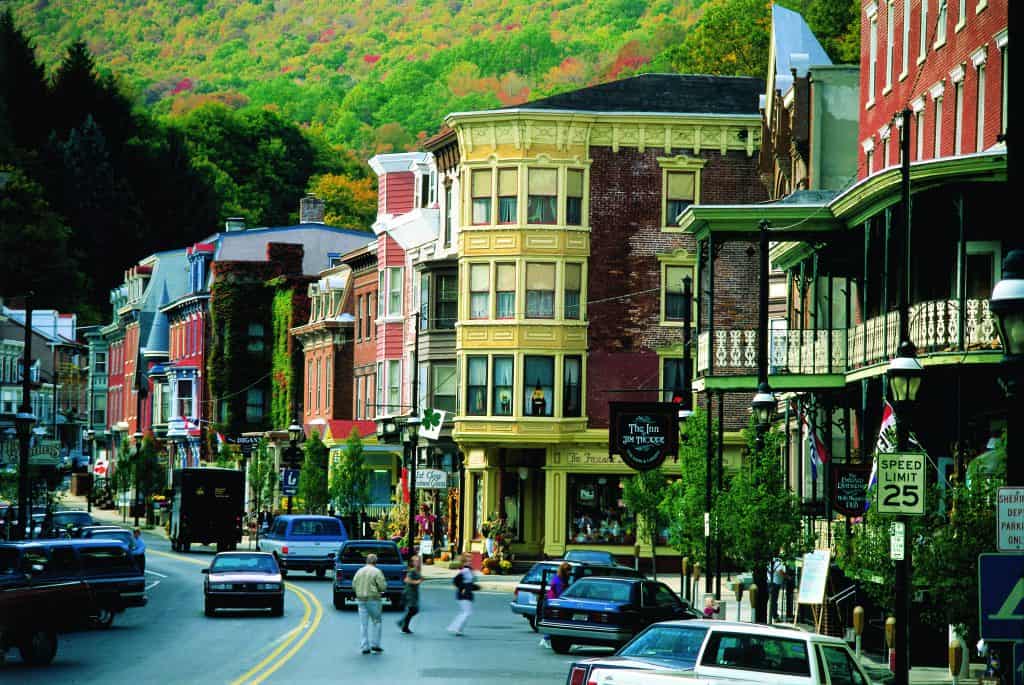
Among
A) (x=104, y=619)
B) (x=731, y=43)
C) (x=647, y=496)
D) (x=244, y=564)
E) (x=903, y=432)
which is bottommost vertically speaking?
(x=104, y=619)

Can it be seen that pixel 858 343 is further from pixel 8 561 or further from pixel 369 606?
pixel 8 561

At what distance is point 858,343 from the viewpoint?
37.2 m

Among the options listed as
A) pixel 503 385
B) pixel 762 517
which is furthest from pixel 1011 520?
pixel 503 385

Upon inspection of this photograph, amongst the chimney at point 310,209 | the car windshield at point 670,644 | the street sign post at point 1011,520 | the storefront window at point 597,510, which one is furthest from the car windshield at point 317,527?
the chimney at point 310,209

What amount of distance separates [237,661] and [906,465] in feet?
41.7

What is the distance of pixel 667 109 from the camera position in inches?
2484

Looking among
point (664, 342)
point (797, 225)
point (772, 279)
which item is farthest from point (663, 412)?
point (664, 342)

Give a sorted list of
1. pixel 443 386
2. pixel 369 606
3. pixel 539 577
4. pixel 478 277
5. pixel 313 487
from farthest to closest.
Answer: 1. pixel 313 487
2. pixel 443 386
3. pixel 478 277
4. pixel 539 577
5. pixel 369 606

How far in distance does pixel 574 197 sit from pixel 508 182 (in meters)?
2.45

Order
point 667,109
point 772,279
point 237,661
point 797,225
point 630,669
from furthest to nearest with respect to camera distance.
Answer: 1. point 667,109
2. point 772,279
3. point 797,225
4. point 237,661
5. point 630,669

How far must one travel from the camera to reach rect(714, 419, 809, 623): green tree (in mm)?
35781

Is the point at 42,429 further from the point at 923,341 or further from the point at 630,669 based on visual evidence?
the point at 630,669

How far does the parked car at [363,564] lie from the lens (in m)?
42.2

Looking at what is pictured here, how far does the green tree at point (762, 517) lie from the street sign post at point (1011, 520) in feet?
75.1
